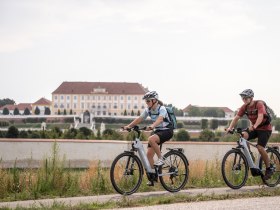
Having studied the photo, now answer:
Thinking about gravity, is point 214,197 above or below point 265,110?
below

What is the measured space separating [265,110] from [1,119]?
4236 inches

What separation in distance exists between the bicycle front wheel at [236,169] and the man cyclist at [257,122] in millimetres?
366

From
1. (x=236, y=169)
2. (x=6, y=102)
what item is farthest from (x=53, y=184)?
(x=6, y=102)

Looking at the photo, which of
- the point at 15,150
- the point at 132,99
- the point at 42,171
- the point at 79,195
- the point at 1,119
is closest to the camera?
the point at 79,195

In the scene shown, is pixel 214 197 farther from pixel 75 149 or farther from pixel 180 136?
pixel 180 136

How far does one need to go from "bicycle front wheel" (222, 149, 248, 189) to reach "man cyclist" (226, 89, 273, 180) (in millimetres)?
366

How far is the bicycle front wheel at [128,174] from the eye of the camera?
7.62 meters

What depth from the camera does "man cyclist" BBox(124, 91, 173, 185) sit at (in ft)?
25.6

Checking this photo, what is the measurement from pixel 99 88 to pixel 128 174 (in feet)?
421

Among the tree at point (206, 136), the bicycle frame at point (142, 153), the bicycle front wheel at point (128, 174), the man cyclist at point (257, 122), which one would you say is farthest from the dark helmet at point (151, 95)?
the tree at point (206, 136)

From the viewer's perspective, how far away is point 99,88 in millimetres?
135375

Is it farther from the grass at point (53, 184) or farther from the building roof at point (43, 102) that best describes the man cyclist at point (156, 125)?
the building roof at point (43, 102)

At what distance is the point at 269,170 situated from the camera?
28.4ft

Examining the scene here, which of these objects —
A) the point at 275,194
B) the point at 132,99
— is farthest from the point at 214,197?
the point at 132,99
